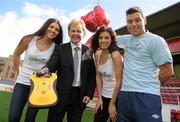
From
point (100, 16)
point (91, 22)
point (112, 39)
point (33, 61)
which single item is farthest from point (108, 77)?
point (100, 16)

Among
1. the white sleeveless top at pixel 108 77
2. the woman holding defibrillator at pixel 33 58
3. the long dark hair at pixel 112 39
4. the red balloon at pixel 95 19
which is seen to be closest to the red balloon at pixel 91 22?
the red balloon at pixel 95 19

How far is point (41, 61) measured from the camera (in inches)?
129

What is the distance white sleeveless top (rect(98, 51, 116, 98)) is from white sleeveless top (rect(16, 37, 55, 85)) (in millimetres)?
575

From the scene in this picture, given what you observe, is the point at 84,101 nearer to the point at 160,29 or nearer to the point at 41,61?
the point at 41,61

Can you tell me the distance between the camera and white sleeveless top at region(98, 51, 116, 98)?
10.5 ft

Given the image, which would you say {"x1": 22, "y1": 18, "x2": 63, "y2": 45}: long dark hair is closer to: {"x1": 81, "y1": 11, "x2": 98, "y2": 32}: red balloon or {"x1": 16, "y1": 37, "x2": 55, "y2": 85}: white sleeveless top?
{"x1": 16, "y1": 37, "x2": 55, "y2": 85}: white sleeveless top

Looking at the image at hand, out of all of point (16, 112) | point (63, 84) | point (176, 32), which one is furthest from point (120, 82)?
point (176, 32)

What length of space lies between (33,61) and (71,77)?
0.51m

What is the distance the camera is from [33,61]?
333cm

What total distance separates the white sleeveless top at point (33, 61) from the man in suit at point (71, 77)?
0.43 ft

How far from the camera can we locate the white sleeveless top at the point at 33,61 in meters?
3.29

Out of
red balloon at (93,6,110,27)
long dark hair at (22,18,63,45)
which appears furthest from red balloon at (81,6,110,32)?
long dark hair at (22,18,63,45)

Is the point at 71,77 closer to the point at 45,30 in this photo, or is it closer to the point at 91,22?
the point at 45,30

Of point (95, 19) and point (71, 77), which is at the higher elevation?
point (95, 19)
